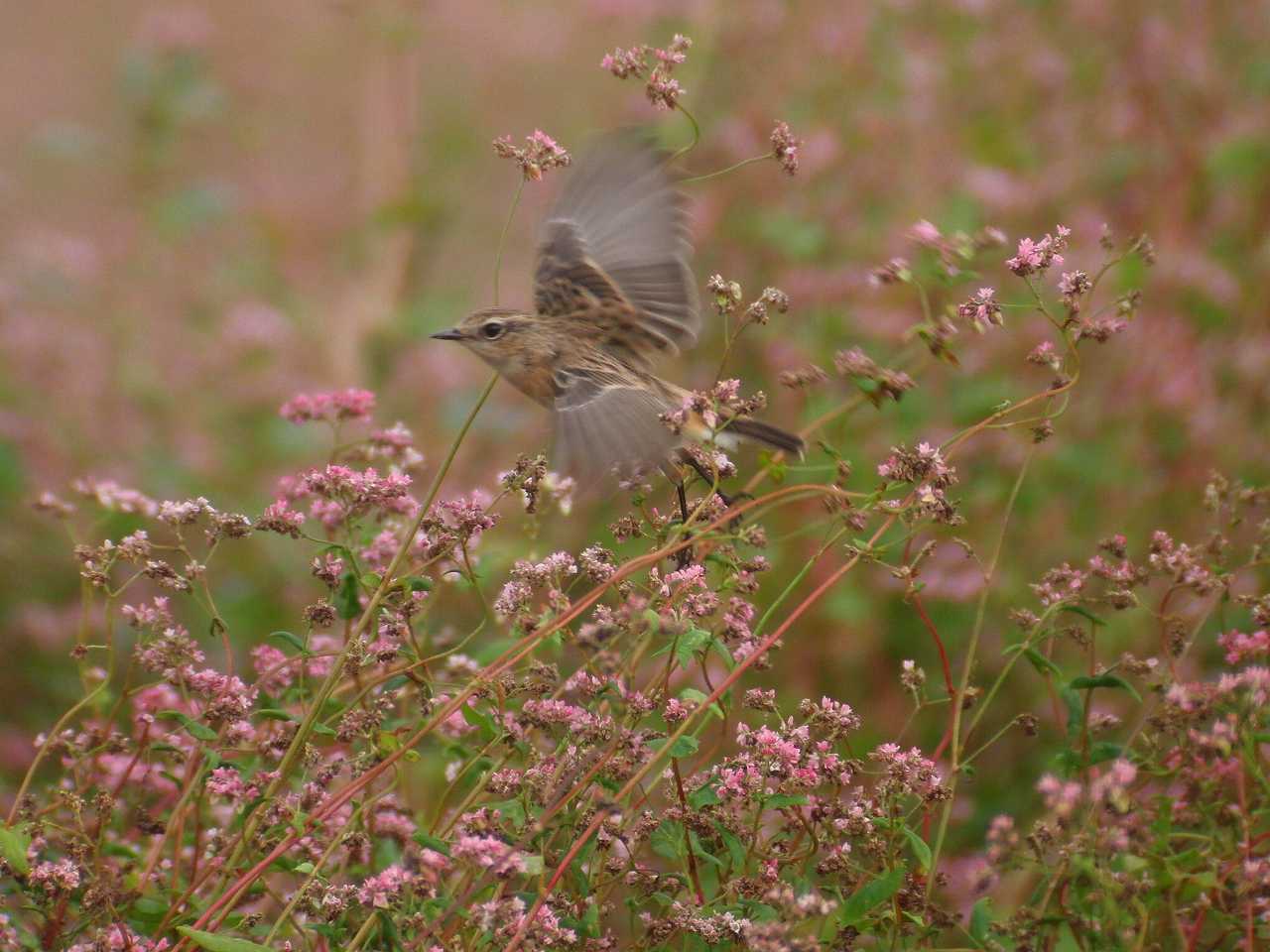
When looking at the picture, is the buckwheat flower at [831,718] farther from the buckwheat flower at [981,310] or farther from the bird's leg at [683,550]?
the buckwheat flower at [981,310]

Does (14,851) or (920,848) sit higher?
(920,848)

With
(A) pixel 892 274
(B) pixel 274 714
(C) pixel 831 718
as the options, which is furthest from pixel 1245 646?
(B) pixel 274 714

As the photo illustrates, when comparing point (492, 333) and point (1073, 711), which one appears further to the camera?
point (492, 333)

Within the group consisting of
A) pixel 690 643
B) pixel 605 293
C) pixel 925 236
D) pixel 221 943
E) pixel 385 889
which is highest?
pixel 605 293

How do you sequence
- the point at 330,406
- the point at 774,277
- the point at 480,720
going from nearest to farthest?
the point at 480,720 < the point at 330,406 < the point at 774,277

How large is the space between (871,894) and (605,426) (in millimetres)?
862

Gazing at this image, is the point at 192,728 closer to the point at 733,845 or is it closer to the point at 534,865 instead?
the point at 534,865

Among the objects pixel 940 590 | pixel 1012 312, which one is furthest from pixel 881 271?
pixel 1012 312

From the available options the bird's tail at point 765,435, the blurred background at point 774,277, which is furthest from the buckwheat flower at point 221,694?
the blurred background at point 774,277

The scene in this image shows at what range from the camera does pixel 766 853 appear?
1890 millimetres

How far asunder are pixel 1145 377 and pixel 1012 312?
0.47 metres

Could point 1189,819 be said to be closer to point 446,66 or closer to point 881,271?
point 881,271

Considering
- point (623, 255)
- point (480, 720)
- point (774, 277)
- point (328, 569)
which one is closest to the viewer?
point (480, 720)

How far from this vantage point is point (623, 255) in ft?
9.75
